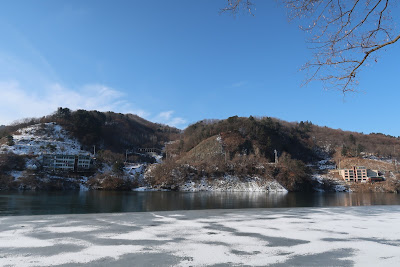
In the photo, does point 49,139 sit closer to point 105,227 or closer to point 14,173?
point 14,173

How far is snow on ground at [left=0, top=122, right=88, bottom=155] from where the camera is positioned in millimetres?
73375

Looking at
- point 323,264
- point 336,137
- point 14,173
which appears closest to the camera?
point 323,264

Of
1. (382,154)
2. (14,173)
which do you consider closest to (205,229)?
(14,173)

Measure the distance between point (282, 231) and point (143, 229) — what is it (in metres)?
3.45

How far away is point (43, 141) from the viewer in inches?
3435

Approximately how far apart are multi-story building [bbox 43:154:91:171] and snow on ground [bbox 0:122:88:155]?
6.74 meters

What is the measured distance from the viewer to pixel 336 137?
473 ft

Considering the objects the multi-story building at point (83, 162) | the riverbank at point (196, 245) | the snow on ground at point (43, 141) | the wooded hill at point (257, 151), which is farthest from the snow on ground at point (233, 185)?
the riverbank at point (196, 245)

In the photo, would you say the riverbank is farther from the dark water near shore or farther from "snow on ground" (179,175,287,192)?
"snow on ground" (179,175,287,192)

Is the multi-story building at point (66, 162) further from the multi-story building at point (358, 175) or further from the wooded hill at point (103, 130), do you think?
the multi-story building at point (358, 175)

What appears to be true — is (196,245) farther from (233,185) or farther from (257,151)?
(257,151)

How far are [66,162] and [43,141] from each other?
25719 millimetres

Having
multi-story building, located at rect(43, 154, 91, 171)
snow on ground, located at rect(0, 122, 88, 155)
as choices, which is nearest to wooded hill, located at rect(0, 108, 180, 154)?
snow on ground, located at rect(0, 122, 88, 155)

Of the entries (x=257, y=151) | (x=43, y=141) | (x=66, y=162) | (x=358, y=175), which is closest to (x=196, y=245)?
(x=66, y=162)
